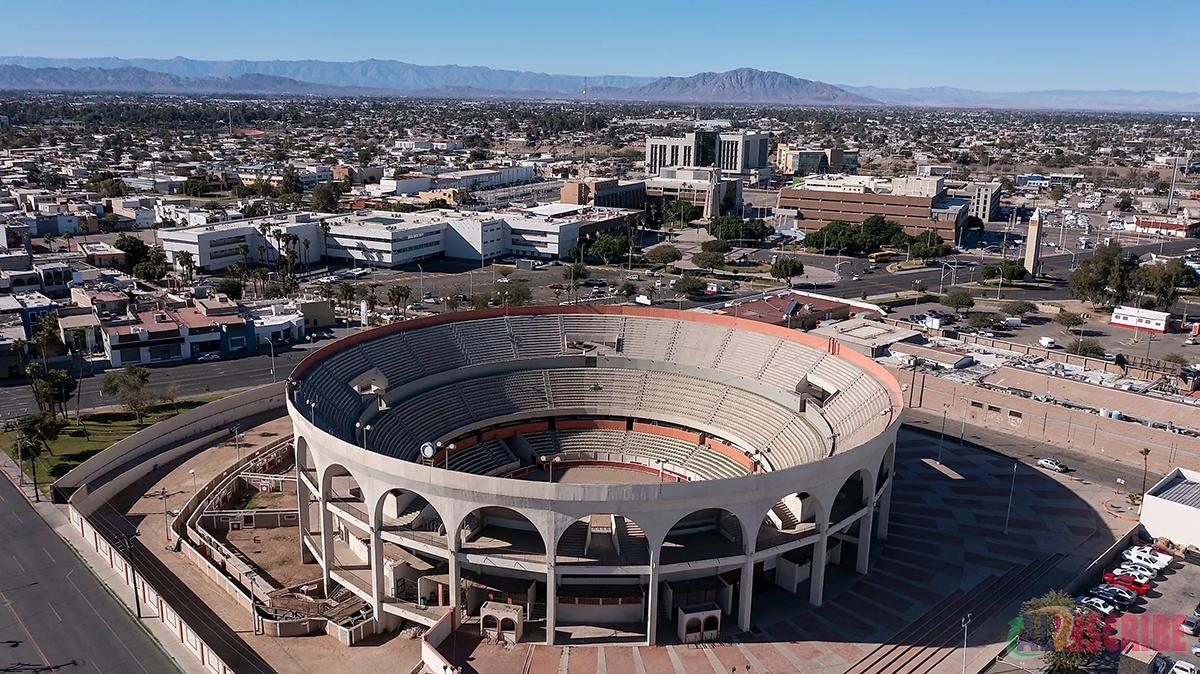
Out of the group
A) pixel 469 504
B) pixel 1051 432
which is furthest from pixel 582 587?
pixel 1051 432

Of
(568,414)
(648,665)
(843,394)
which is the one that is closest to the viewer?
(648,665)

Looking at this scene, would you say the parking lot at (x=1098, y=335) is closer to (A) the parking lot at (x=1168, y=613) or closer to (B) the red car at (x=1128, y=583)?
(A) the parking lot at (x=1168, y=613)

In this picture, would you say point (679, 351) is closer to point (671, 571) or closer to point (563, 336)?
point (563, 336)

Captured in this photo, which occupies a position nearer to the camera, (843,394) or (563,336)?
(843,394)

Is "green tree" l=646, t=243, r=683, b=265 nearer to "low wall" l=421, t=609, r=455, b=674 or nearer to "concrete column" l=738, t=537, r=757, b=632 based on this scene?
"concrete column" l=738, t=537, r=757, b=632

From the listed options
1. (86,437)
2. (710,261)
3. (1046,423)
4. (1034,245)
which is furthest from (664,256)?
(86,437)

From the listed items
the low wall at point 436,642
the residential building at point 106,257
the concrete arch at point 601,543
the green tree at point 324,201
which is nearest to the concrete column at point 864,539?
the concrete arch at point 601,543
